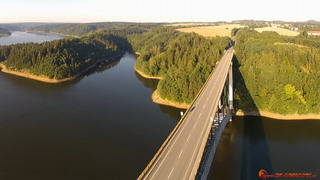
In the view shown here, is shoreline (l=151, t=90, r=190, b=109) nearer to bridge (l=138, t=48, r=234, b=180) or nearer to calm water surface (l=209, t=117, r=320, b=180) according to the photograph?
calm water surface (l=209, t=117, r=320, b=180)

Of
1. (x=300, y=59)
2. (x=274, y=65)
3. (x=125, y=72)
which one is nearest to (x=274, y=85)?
(x=274, y=65)

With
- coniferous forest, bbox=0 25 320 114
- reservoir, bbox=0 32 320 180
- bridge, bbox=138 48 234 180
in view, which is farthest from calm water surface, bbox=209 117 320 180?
coniferous forest, bbox=0 25 320 114

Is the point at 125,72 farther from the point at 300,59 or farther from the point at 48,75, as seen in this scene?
the point at 300,59

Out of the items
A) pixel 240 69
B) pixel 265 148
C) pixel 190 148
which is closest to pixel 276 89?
pixel 240 69

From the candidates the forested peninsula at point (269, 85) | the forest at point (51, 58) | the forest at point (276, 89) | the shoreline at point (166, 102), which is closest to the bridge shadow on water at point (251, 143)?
the forest at point (276, 89)

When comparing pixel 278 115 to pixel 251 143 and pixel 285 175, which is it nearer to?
pixel 251 143

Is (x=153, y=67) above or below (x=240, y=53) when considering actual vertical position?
below
